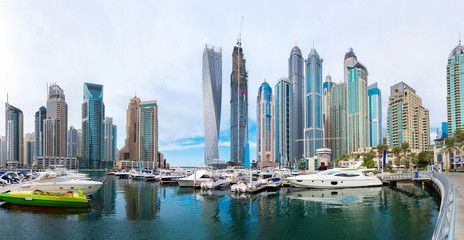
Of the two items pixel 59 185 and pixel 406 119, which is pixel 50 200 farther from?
pixel 406 119

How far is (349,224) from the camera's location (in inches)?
885

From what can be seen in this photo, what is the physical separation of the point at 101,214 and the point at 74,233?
274 inches

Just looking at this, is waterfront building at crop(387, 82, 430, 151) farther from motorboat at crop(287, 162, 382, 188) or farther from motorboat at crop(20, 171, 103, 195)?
motorboat at crop(20, 171, 103, 195)

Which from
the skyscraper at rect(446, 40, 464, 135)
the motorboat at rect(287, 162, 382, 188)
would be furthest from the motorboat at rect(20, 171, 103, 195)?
the skyscraper at rect(446, 40, 464, 135)

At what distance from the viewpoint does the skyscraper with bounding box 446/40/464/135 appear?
152500mm

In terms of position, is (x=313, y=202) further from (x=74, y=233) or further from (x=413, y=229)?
(x=74, y=233)

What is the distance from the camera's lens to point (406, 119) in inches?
6629

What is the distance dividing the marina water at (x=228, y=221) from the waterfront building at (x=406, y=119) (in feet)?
523

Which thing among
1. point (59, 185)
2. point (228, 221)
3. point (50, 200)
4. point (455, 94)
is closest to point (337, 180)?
point (228, 221)

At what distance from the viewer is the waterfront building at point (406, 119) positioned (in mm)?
168625

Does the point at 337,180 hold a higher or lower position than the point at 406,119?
lower

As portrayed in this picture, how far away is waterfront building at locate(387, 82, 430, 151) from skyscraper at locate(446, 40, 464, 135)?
58.2ft

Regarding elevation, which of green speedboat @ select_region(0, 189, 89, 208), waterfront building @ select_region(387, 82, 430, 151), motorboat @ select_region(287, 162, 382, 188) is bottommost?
motorboat @ select_region(287, 162, 382, 188)

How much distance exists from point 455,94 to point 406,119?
2776 centimetres
